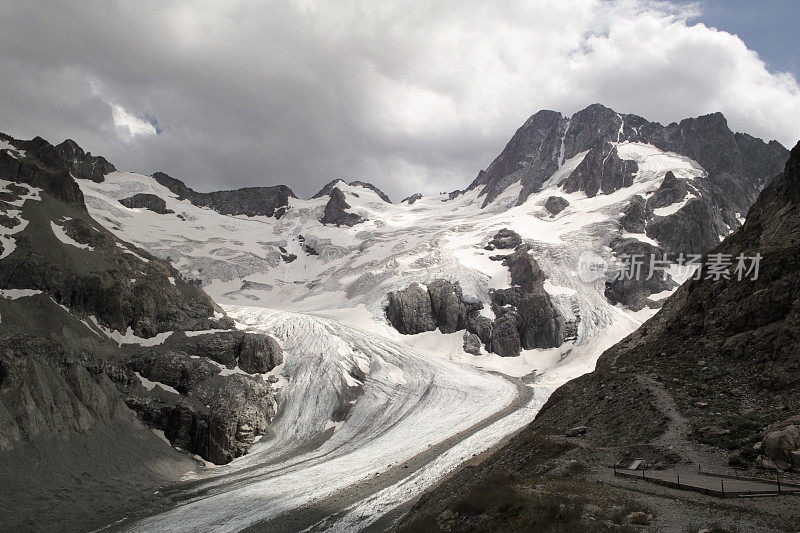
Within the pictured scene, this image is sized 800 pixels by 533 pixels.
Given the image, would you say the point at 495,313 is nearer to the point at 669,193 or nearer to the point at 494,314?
the point at 494,314

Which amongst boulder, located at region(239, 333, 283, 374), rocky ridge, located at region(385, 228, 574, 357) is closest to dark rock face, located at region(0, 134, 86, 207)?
boulder, located at region(239, 333, 283, 374)

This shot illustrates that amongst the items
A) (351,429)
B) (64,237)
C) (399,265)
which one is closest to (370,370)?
(351,429)

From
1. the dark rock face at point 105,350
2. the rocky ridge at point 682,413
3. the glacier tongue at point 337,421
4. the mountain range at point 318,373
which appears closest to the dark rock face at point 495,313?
the mountain range at point 318,373

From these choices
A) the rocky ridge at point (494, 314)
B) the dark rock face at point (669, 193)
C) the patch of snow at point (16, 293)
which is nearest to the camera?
the patch of snow at point (16, 293)

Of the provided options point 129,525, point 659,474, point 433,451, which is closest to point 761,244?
point 659,474

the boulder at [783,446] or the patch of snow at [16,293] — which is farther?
the patch of snow at [16,293]

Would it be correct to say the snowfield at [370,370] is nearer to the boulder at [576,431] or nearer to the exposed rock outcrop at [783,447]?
the boulder at [576,431]

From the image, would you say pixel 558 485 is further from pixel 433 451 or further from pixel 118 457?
pixel 118 457
